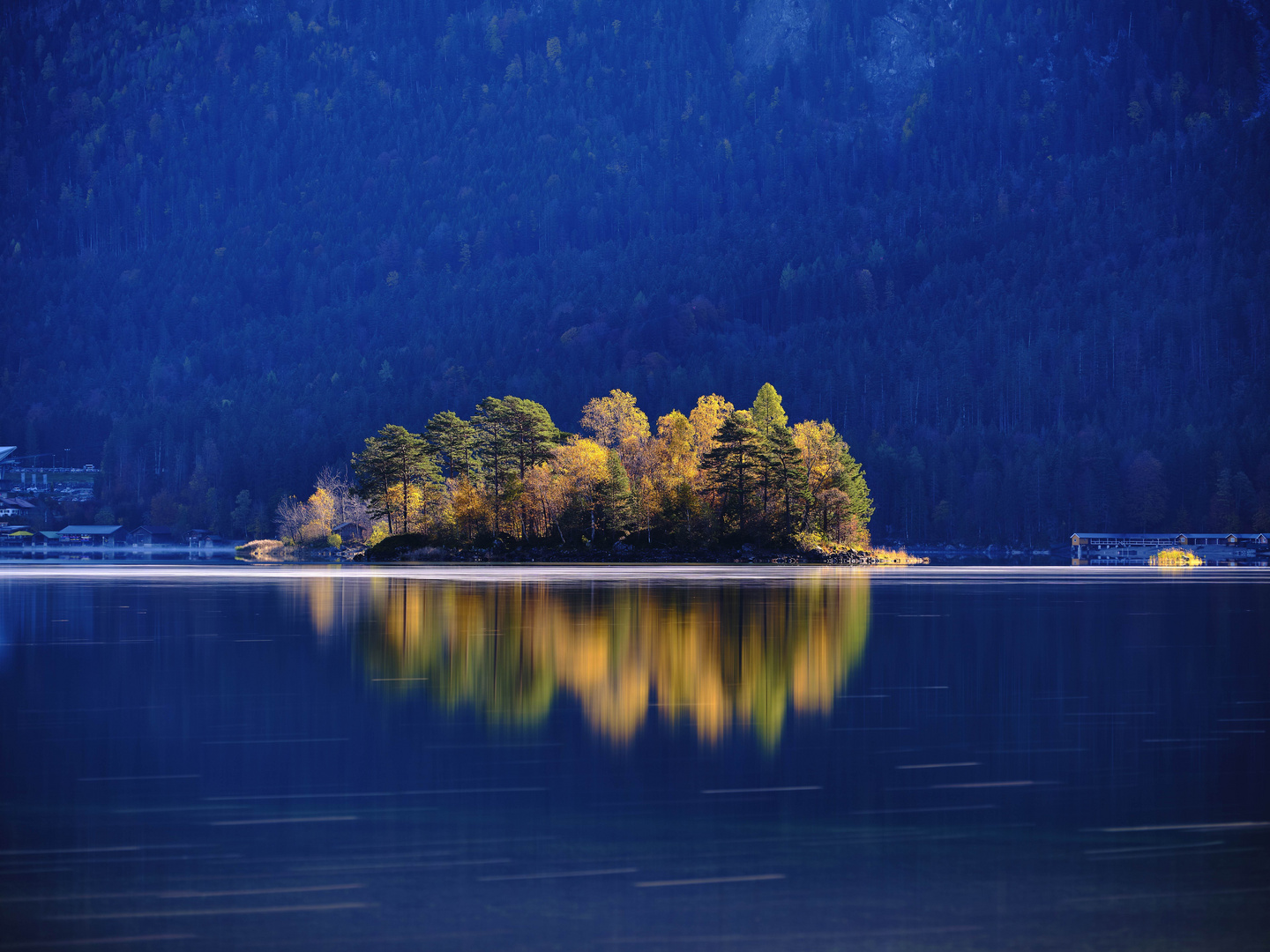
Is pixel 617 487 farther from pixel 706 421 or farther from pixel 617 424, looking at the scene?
pixel 706 421

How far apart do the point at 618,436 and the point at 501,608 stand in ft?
283

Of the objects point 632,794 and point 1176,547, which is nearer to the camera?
point 632,794

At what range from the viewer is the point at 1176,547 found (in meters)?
168

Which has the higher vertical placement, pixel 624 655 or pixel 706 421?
pixel 706 421

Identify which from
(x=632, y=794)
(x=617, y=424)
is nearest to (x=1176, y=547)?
(x=617, y=424)

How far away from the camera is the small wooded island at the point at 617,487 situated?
11612 cm

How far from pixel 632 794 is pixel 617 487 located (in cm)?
10074

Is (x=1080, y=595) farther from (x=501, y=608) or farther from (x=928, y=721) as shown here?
(x=928, y=721)

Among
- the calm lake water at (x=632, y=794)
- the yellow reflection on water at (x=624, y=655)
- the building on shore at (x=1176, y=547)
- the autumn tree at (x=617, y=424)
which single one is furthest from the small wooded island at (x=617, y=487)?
the calm lake water at (x=632, y=794)

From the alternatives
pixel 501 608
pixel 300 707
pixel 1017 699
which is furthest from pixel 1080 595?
pixel 300 707

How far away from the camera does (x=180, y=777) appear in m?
13.8

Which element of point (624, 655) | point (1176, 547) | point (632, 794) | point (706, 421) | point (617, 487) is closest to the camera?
point (632, 794)

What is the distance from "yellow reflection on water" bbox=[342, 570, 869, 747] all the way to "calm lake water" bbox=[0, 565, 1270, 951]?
0.17 m

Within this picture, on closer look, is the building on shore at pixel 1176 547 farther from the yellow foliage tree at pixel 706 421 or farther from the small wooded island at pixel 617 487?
the yellow foliage tree at pixel 706 421
